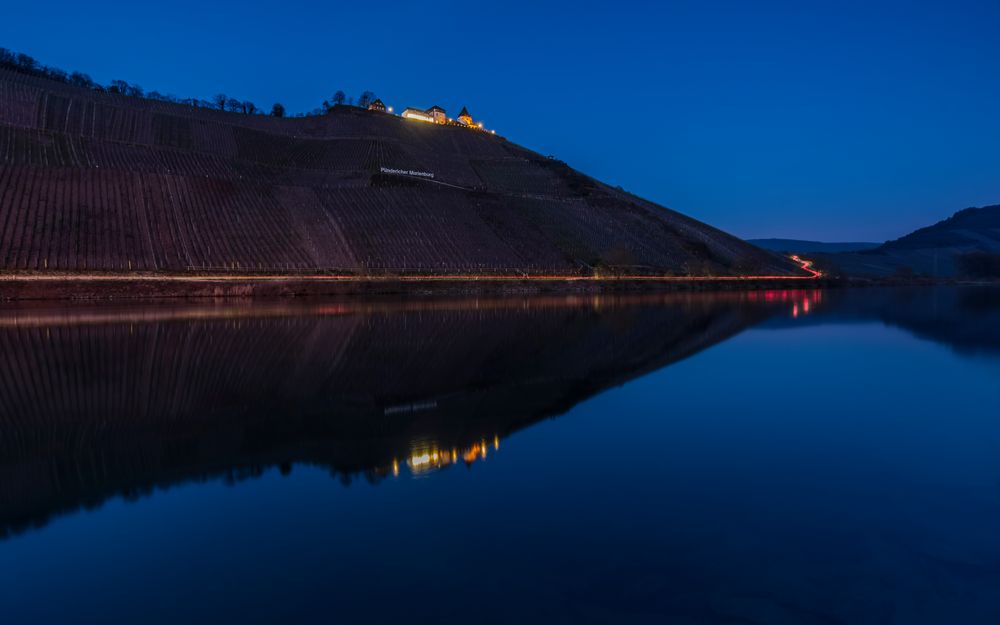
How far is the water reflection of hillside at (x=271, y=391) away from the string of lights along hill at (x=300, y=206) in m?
27.3

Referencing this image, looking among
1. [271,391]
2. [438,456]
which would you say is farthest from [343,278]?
[438,456]

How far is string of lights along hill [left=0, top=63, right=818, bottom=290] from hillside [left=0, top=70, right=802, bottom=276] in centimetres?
24

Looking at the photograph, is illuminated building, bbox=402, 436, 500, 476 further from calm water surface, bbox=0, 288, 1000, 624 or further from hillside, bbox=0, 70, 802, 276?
hillside, bbox=0, 70, 802, 276

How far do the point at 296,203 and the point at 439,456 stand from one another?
7172cm

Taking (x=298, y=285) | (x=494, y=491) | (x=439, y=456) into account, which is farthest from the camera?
(x=298, y=285)

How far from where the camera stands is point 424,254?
72.4 m

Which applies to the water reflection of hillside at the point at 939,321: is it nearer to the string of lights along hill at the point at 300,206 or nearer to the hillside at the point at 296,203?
the string of lights along hill at the point at 300,206

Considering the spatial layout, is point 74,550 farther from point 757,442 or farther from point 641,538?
point 757,442

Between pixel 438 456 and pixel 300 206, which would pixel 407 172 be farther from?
pixel 438 456

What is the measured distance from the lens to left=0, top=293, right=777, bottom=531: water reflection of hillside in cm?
988

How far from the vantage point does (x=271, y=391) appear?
1549cm

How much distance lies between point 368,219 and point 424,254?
926cm

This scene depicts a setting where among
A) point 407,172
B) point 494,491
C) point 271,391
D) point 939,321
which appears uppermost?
point 407,172

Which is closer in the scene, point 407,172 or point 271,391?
point 271,391
